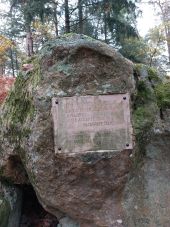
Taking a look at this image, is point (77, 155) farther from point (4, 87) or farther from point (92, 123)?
point (4, 87)

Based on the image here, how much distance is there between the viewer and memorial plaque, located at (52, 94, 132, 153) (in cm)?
314

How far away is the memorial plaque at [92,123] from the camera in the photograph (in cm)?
314

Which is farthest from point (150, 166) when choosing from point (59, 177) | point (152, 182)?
point (59, 177)

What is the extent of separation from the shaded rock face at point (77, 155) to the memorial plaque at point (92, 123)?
0.20 ft

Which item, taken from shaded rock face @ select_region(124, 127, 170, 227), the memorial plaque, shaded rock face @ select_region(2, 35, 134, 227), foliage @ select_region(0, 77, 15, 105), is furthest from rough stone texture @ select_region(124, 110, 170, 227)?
foliage @ select_region(0, 77, 15, 105)

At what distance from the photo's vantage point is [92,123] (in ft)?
10.4

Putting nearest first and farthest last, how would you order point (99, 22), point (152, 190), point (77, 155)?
point (77, 155) → point (152, 190) → point (99, 22)

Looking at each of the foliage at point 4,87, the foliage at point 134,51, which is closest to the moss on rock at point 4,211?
the foliage at point 4,87

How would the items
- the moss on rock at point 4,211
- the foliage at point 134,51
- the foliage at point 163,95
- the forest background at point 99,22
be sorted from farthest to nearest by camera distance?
the foliage at point 134,51, the forest background at point 99,22, the moss on rock at point 4,211, the foliage at point 163,95

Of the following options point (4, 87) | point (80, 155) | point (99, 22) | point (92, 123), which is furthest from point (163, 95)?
point (99, 22)

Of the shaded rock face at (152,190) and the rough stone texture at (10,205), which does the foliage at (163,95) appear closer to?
the shaded rock face at (152,190)

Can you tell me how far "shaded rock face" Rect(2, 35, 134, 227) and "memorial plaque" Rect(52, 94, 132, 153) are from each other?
6 cm

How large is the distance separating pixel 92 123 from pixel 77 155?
34 cm

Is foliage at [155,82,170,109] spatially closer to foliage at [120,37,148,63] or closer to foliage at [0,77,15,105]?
foliage at [0,77,15,105]
